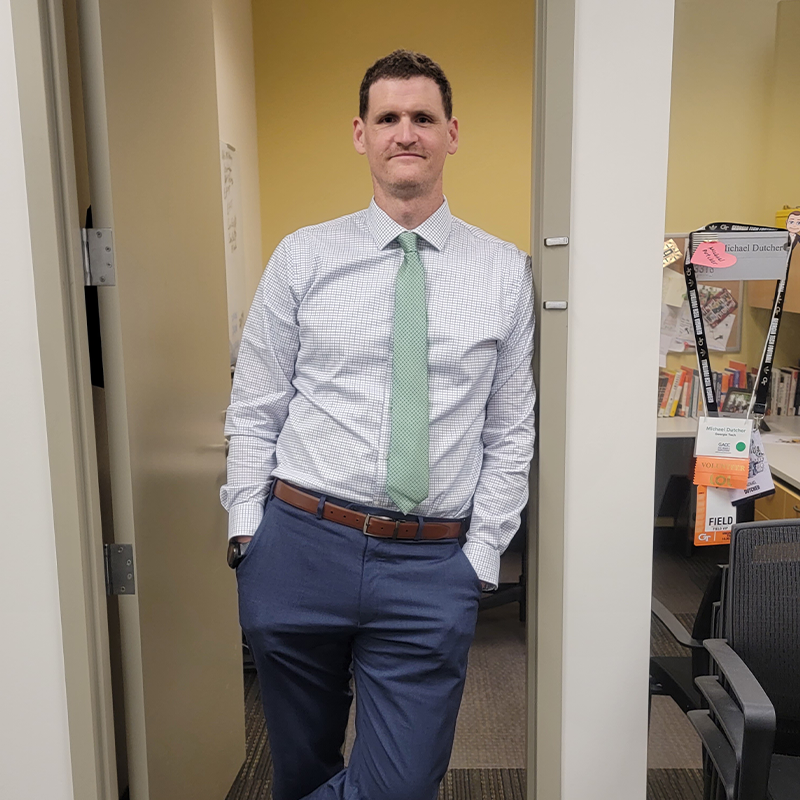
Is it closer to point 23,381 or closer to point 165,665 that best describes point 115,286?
point 23,381

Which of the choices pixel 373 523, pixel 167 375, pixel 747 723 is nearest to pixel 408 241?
pixel 373 523

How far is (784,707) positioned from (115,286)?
1.43 meters

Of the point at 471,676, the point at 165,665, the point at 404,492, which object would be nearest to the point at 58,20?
the point at 404,492

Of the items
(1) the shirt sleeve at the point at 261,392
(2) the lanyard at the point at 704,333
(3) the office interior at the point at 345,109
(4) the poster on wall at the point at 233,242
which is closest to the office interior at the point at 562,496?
(2) the lanyard at the point at 704,333

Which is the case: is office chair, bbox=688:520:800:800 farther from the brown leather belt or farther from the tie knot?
the tie knot

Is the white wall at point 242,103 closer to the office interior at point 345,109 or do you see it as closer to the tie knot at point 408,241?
the office interior at point 345,109

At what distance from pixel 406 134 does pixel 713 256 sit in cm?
61

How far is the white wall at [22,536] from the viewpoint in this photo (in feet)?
4.46

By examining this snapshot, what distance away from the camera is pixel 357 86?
142 inches

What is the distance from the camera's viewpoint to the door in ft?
4.68

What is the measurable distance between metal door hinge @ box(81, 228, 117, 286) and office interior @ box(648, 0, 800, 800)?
1.00m

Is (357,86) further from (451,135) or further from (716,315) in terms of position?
(716,315)

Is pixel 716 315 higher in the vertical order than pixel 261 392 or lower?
higher

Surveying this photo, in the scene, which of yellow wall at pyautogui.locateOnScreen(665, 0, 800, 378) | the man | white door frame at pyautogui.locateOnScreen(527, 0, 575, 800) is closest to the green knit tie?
the man
